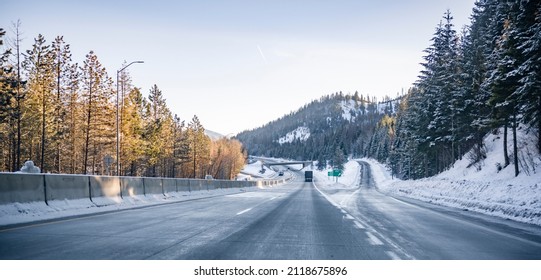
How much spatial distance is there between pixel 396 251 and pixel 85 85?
→ 46.5 meters

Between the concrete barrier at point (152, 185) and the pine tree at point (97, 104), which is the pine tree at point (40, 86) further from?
the concrete barrier at point (152, 185)

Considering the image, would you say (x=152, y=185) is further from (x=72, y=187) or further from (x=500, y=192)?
(x=500, y=192)

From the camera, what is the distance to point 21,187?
10.4m

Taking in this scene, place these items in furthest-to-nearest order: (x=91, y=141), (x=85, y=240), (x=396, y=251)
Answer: (x=91, y=141), (x=85, y=240), (x=396, y=251)

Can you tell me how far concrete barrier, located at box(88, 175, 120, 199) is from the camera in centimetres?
1394

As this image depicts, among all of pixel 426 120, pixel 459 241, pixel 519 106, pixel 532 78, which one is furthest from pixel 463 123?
pixel 459 241

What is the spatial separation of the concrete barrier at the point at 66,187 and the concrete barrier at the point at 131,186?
296 cm

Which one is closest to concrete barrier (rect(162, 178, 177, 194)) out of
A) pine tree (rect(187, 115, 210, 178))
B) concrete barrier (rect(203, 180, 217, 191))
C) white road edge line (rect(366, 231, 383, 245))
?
concrete barrier (rect(203, 180, 217, 191))

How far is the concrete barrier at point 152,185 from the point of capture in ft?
62.8

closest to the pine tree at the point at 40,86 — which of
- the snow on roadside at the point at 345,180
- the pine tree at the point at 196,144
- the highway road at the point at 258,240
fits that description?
the highway road at the point at 258,240

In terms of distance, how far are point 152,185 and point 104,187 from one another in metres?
5.11

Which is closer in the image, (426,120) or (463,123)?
(463,123)
